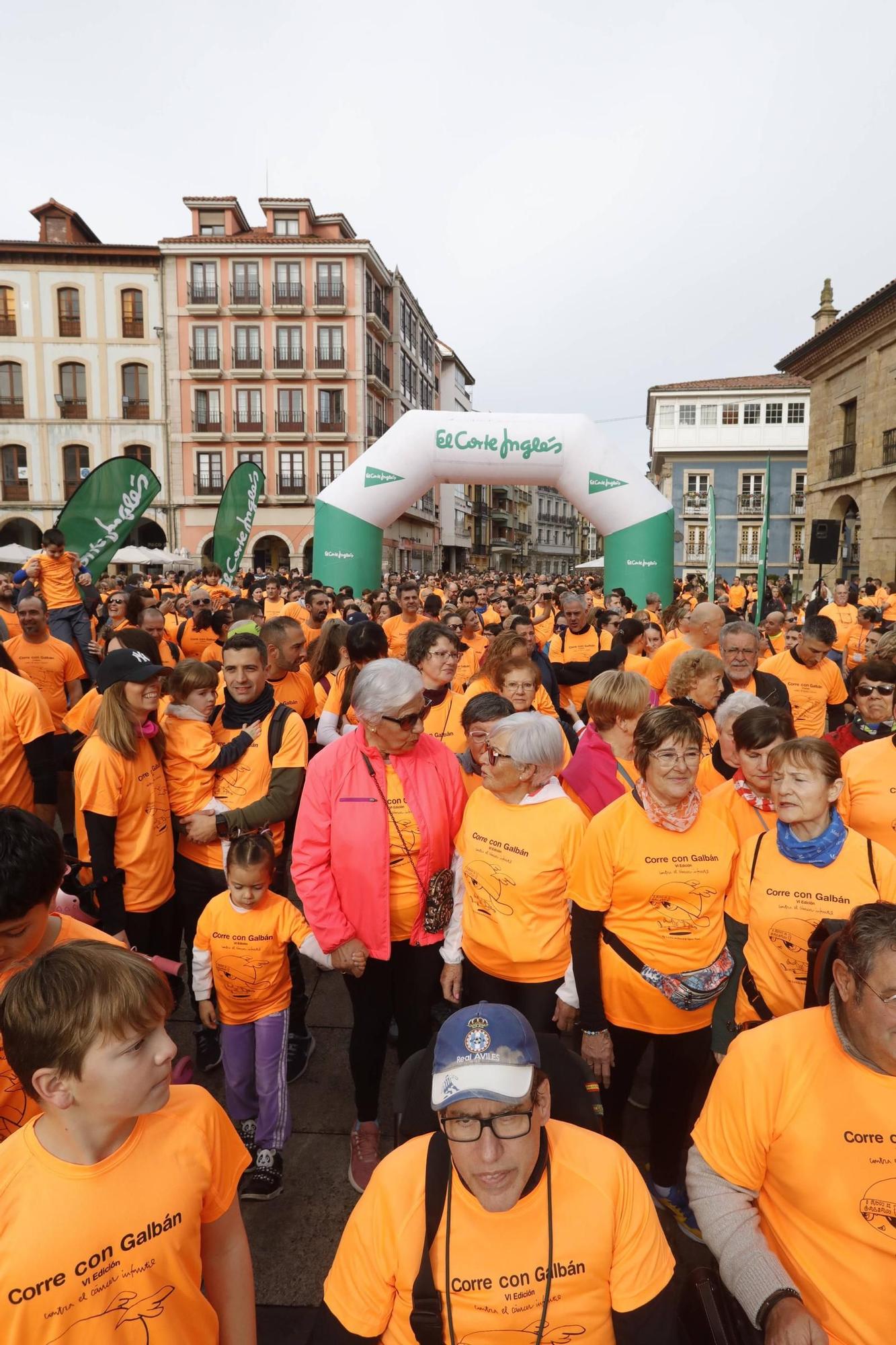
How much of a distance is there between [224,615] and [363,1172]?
588cm

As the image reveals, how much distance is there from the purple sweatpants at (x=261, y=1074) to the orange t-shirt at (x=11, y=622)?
16.9ft

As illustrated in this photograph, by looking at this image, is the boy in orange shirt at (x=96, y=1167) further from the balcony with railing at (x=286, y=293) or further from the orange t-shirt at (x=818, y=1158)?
the balcony with railing at (x=286, y=293)

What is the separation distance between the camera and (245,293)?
32.1 m

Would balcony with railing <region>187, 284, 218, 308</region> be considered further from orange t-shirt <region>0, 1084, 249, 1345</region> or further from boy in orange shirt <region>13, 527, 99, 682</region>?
orange t-shirt <region>0, 1084, 249, 1345</region>

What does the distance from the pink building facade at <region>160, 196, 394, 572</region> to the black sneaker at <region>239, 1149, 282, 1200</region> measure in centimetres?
3164

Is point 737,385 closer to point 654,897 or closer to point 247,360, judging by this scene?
point 247,360

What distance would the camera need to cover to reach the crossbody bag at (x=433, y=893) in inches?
106

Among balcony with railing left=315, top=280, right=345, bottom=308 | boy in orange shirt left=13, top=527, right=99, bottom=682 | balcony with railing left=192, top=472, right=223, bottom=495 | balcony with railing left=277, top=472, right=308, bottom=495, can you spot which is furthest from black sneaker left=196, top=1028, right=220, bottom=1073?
balcony with railing left=315, top=280, right=345, bottom=308

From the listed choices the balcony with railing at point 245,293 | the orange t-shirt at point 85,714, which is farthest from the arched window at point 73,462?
the orange t-shirt at point 85,714

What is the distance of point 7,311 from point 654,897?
3836 centimetres

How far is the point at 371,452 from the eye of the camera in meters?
13.6

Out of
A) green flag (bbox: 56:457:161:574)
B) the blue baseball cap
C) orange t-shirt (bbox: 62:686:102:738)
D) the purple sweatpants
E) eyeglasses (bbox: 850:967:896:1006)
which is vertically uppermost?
green flag (bbox: 56:457:161:574)

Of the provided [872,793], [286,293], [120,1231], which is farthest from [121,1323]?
[286,293]

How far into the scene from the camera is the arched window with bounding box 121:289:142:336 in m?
31.3
